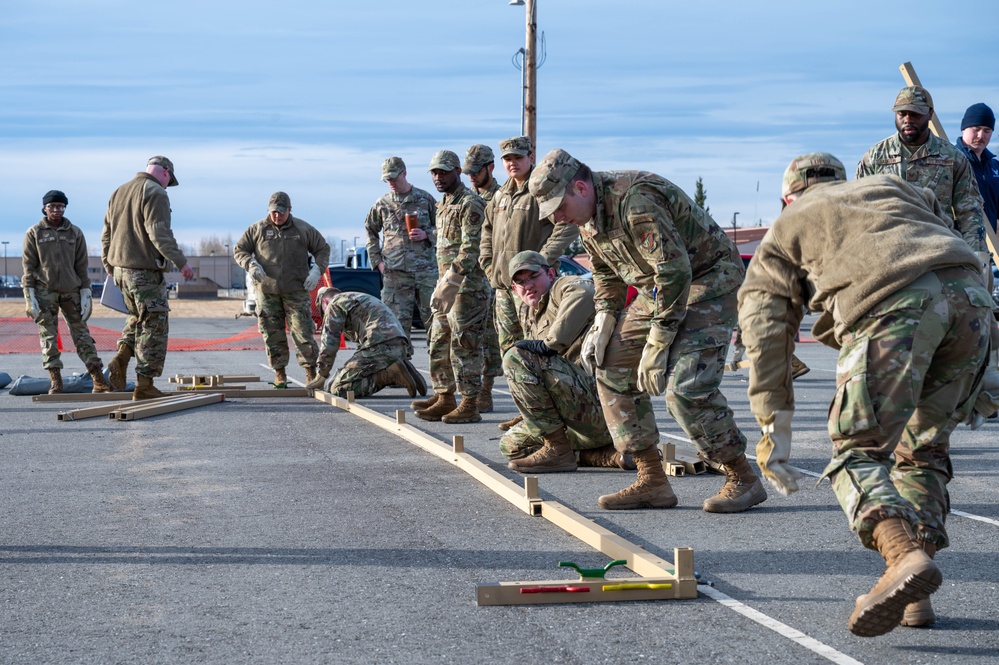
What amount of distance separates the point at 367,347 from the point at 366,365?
0.63 feet

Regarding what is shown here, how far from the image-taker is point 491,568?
5.12m

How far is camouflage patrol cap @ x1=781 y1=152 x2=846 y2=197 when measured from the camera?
4.52m

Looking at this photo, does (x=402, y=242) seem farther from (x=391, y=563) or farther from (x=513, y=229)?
(x=391, y=563)

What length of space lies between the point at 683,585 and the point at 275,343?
9690mm

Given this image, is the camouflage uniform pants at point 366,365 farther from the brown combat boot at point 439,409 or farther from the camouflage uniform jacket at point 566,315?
the camouflage uniform jacket at point 566,315

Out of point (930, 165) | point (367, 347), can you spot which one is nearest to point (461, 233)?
point (367, 347)

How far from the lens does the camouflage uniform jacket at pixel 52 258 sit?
13609 millimetres

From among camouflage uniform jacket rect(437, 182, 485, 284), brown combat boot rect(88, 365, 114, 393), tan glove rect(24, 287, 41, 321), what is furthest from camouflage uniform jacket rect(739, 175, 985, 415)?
tan glove rect(24, 287, 41, 321)

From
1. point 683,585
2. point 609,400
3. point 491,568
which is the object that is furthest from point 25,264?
point 683,585

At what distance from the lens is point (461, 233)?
34.8ft

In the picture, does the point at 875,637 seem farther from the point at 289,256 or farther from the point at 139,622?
the point at 289,256

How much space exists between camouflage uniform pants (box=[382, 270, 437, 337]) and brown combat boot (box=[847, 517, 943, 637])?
923 cm

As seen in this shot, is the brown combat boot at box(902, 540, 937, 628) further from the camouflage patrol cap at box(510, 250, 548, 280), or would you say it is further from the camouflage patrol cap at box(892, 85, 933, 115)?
the camouflage patrol cap at box(892, 85, 933, 115)

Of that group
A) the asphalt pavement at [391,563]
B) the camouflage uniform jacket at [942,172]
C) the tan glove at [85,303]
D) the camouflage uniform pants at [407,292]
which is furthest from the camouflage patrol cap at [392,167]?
the camouflage uniform jacket at [942,172]
